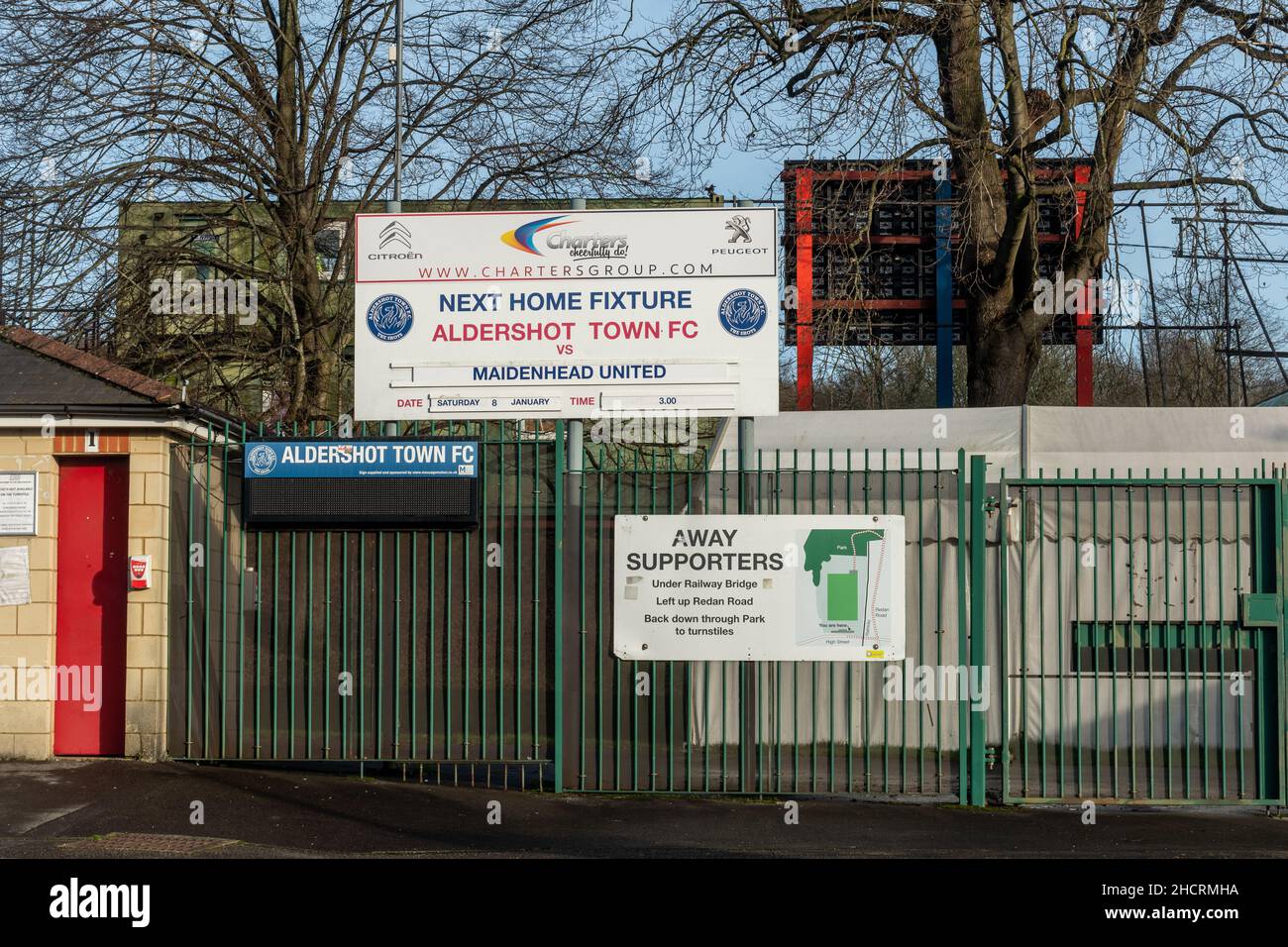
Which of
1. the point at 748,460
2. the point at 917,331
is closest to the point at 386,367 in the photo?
the point at 748,460

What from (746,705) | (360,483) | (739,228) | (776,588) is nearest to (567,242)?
(739,228)

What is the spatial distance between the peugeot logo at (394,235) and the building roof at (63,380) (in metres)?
2.02

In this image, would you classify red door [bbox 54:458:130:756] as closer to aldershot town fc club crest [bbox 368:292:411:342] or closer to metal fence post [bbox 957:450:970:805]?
aldershot town fc club crest [bbox 368:292:411:342]

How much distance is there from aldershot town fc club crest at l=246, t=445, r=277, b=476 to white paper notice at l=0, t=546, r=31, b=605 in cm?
211

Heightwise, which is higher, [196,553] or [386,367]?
[386,367]

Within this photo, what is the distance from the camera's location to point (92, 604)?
1149cm

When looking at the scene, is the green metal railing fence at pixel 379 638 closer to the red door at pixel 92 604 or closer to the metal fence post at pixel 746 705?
the red door at pixel 92 604

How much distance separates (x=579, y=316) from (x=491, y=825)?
402 centimetres

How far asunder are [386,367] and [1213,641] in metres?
7.12

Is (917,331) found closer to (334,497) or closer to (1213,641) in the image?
(1213,641)

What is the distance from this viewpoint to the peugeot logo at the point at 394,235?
1140cm

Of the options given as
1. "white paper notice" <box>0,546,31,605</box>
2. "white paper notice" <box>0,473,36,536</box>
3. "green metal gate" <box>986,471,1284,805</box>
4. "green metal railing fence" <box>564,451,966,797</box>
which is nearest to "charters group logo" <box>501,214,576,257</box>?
"green metal railing fence" <box>564,451,966,797</box>

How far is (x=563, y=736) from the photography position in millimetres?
10672

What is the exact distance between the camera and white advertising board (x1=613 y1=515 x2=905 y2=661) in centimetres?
1032
